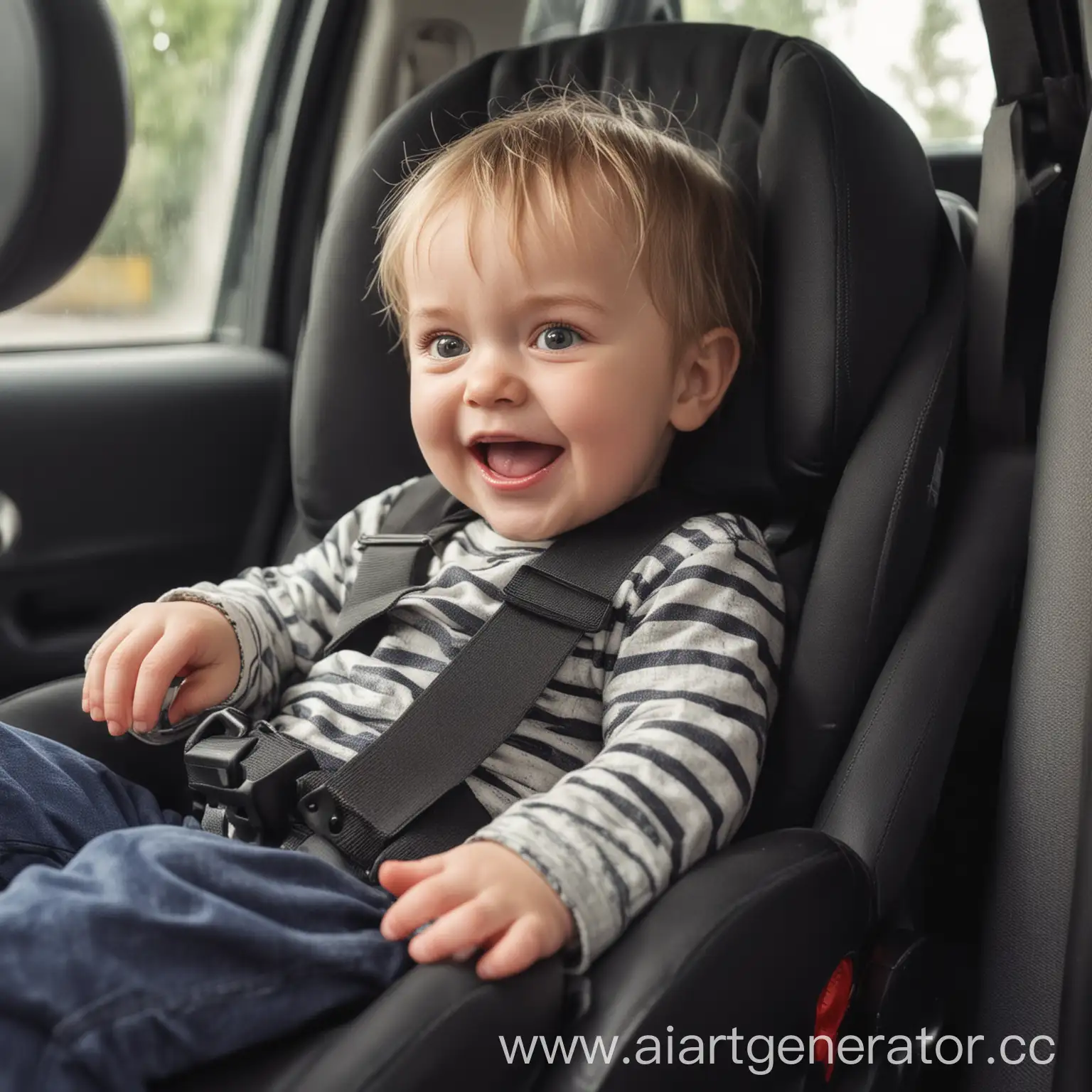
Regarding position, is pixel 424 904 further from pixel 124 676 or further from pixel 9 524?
pixel 9 524

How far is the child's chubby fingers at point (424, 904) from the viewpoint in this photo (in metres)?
0.81

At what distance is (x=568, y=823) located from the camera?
34.1 inches

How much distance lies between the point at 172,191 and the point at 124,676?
88 cm

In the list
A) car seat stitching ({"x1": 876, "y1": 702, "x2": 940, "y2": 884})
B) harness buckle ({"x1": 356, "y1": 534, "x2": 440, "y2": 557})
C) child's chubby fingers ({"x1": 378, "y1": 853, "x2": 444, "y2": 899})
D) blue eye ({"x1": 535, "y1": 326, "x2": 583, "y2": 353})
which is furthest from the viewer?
harness buckle ({"x1": 356, "y1": 534, "x2": 440, "y2": 557})

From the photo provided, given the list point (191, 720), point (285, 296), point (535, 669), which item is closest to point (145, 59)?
point (285, 296)

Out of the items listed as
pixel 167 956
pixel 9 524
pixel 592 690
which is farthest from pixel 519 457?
pixel 9 524

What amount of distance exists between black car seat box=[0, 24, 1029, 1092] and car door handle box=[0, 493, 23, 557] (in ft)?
1.20

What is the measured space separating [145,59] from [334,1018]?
4.11 ft

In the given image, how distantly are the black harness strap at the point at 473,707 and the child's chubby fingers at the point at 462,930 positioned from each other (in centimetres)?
20

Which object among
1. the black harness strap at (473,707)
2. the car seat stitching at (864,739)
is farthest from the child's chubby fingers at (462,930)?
the car seat stitching at (864,739)

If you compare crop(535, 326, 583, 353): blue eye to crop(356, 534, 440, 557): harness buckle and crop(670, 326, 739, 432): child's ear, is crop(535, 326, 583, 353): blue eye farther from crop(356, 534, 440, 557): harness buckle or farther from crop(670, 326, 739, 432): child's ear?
crop(356, 534, 440, 557): harness buckle

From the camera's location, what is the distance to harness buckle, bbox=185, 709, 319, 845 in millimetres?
1035

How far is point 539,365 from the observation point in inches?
43.3

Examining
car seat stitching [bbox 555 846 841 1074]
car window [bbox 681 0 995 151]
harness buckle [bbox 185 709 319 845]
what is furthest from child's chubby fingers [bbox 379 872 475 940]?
car window [bbox 681 0 995 151]
